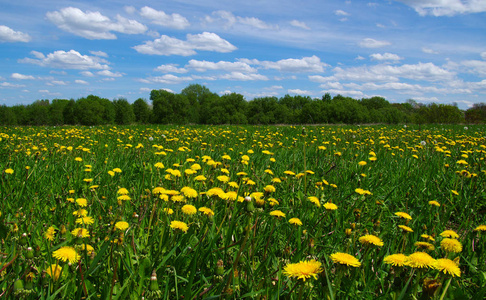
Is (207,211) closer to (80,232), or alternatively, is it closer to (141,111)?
(80,232)

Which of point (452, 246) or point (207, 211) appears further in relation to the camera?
point (207, 211)

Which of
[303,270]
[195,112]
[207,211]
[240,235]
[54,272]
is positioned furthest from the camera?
[195,112]

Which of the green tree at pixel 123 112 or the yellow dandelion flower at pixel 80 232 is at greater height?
the green tree at pixel 123 112

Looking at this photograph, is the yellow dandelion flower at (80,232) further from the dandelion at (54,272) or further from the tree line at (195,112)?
the tree line at (195,112)

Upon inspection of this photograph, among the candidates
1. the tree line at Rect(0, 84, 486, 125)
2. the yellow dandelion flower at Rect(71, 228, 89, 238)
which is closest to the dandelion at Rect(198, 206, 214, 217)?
the yellow dandelion flower at Rect(71, 228, 89, 238)

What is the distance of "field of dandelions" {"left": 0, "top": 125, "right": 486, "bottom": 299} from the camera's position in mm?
1236

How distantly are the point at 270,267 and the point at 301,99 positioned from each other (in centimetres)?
7402

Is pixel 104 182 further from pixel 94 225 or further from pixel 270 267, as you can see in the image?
pixel 270 267

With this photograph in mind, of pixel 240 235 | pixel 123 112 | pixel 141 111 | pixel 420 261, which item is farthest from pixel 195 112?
pixel 420 261

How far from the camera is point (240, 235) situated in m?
2.05

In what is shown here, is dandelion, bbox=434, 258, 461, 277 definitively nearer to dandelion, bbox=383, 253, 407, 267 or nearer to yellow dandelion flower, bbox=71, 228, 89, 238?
dandelion, bbox=383, 253, 407, 267

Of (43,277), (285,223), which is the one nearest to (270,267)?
(285,223)

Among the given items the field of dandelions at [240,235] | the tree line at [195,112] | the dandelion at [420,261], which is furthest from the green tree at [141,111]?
the dandelion at [420,261]

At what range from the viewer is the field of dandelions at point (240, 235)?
4.06ft
